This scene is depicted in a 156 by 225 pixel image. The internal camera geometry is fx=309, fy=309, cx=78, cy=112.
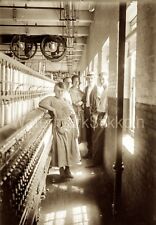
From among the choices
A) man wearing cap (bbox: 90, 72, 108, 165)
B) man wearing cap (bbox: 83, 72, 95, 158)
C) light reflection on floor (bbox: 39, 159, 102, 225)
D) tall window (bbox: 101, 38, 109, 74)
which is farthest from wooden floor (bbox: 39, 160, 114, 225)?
tall window (bbox: 101, 38, 109, 74)

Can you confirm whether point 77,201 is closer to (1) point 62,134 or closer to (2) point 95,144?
(1) point 62,134

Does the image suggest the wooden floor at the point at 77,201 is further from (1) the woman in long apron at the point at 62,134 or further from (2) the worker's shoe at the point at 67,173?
(1) the woman in long apron at the point at 62,134

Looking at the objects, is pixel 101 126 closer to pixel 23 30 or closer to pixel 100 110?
pixel 100 110

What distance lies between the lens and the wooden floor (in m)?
3.76

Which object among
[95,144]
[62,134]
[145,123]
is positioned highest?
[145,123]

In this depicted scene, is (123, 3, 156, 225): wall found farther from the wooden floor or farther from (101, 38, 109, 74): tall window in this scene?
(101, 38, 109, 74): tall window

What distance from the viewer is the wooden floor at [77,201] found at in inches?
148

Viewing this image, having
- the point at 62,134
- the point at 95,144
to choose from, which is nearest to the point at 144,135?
the point at 62,134

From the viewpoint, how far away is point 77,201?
4.39 metres

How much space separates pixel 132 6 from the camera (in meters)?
4.12

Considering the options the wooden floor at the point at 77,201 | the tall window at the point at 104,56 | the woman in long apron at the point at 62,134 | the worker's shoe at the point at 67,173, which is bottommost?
the wooden floor at the point at 77,201

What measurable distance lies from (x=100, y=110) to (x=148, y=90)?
11.3ft

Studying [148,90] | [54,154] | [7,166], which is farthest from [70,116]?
[7,166]

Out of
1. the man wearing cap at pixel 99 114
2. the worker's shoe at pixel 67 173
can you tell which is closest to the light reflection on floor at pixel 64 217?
the worker's shoe at pixel 67 173
